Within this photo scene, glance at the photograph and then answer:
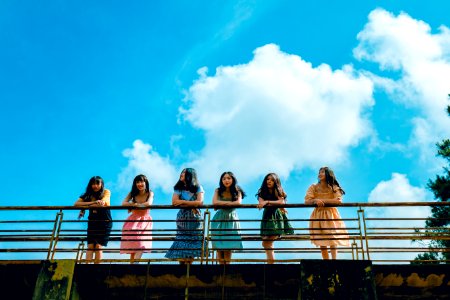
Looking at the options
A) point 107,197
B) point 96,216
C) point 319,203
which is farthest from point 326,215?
point 96,216

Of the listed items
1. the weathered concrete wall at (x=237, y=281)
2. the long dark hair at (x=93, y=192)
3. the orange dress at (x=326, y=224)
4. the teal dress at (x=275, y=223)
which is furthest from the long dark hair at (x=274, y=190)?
the long dark hair at (x=93, y=192)

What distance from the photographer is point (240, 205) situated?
8133 millimetres

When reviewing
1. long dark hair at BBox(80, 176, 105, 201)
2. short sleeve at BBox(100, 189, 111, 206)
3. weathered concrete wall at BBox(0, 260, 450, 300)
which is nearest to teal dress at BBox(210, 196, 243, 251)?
weathered concrete wall at BBox(0, 260, 450, 300)

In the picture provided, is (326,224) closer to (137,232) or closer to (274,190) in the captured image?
(274,190)

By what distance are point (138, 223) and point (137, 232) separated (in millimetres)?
179

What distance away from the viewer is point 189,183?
8.55m

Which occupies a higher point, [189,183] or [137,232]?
[189,183]

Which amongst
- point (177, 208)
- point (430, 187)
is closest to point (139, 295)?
point (177, 208)

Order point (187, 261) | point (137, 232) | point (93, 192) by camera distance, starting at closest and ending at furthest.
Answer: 1. point (187, 261)
2. point (137, 232)
3. point (93, 192)

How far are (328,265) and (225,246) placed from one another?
183cm

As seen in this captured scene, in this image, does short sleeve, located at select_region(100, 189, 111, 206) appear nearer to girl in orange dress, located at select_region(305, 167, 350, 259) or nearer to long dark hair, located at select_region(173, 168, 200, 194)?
long dark hair, located at select_region(173, 168, 200, 194)

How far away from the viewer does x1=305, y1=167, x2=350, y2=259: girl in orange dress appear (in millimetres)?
7910

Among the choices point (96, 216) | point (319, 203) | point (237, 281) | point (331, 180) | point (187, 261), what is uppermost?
point (331, 180)

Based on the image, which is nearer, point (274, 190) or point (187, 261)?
point (187, 261)
